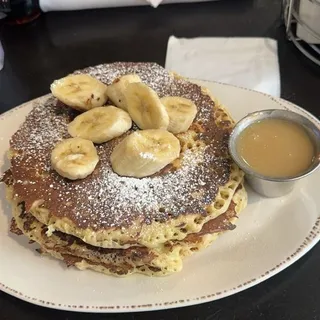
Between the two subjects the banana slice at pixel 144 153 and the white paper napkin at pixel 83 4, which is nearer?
the banana slice at pixel 144 153

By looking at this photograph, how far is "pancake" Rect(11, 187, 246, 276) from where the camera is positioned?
46.8 inches

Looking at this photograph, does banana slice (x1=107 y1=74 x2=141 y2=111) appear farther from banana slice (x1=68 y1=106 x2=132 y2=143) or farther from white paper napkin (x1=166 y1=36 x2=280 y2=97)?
white paper napkin (x1=166 y1=36 x2=280 y2=97)

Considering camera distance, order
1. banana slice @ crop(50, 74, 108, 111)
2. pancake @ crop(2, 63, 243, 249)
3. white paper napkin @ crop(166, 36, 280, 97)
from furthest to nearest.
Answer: white paper napkin @ crop(166, 36, 280, 97) → banana slice @ crop(50, 74, 108, 111) → pancake @ crop(2, 63, 243, 249)

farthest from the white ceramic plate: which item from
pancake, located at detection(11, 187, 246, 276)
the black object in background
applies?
the black object in background

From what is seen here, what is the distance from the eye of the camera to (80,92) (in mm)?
1397

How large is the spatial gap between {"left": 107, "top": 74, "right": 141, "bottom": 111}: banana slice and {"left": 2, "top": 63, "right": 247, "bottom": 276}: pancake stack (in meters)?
0.07

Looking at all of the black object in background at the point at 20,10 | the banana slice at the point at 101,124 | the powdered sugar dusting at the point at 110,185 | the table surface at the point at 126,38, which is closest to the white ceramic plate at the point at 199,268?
the powdered sugar dusting at the point at 110,185

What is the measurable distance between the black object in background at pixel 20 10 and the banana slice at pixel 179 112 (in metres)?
0.89

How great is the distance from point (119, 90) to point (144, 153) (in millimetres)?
231

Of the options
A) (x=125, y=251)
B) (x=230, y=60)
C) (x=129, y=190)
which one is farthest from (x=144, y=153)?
(x=230, y=60)

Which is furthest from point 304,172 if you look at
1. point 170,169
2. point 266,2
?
point 266,2

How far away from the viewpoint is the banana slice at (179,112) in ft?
4.34

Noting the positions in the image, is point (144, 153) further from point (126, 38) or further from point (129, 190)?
point (126, 38)

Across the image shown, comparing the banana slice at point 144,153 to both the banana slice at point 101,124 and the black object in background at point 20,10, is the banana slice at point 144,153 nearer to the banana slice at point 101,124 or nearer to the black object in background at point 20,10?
the banana slice at point 101,124
